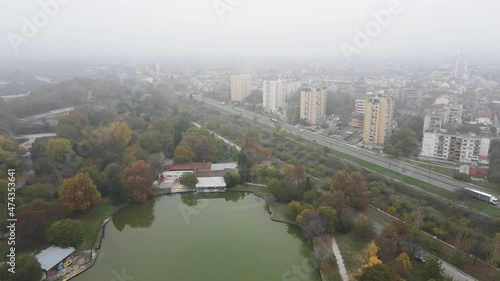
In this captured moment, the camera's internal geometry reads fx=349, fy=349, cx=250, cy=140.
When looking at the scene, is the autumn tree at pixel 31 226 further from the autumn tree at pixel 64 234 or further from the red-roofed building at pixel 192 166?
the red-roofed building at pixel 192 166

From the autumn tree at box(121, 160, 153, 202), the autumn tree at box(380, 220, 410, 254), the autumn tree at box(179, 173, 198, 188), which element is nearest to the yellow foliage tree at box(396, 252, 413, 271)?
the autumn tree at box(380, 220, 410, 254)

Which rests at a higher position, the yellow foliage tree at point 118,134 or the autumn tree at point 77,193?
the yellow foliage tree at point 118,134

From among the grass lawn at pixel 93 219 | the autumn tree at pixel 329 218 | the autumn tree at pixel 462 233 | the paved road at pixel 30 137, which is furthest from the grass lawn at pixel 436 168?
the paved road at pixel 30 137

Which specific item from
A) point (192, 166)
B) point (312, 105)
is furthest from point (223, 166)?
point (312, 105)

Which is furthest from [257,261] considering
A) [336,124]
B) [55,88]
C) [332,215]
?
[55,88]

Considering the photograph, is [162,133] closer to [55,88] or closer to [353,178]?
[353,178]

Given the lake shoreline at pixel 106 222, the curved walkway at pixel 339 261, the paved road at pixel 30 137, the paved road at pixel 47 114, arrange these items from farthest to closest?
the paved road at pixel 47 114, the paved road at pixel 30 137, the lake shoreline at pixel 106 222, the curved walkway at pixel 339 261
